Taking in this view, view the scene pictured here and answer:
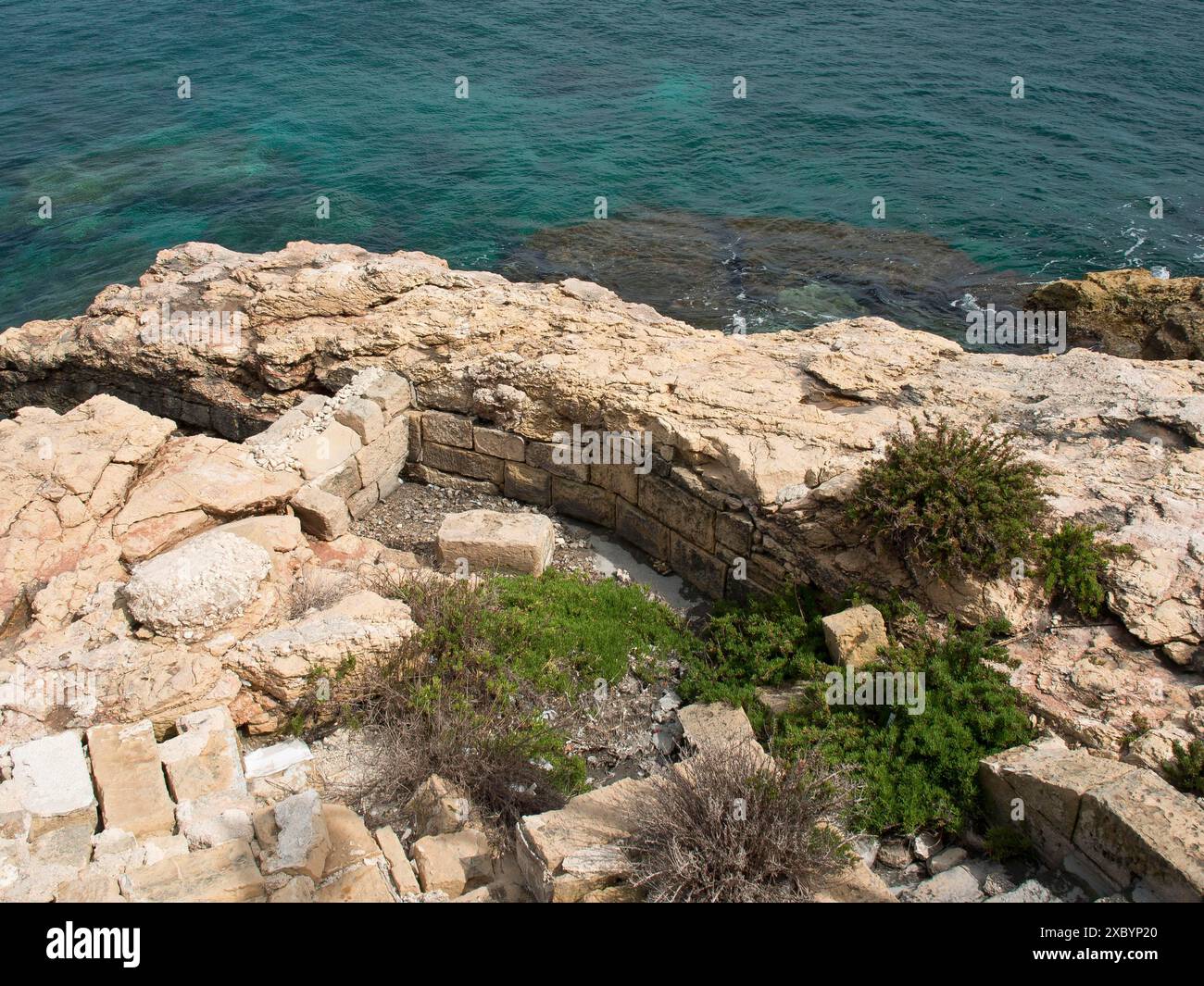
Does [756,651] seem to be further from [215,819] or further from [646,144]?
[646,144]

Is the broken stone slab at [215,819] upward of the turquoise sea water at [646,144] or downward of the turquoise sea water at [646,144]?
downward

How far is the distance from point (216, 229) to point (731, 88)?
1365 centimetres

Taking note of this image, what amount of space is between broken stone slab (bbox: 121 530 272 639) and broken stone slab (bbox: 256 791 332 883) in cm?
184

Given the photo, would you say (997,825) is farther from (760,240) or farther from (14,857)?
(760,240)

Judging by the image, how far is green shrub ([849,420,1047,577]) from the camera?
22.4 ft

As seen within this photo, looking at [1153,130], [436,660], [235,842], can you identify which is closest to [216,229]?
[436,660]

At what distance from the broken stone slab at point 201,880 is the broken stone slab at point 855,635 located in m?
4.19

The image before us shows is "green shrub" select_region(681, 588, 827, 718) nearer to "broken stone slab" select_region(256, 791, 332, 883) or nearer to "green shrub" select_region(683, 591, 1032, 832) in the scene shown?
"green shrub" select_region(683, 591, 1032, 832)

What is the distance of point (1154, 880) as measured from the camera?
493cm

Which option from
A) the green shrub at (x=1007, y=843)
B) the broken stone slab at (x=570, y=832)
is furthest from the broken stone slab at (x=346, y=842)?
the green shrub at (x=1007, y=843)

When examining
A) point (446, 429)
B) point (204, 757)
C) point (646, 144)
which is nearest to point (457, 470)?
point (446, 429)

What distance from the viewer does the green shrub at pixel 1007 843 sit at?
568 cm

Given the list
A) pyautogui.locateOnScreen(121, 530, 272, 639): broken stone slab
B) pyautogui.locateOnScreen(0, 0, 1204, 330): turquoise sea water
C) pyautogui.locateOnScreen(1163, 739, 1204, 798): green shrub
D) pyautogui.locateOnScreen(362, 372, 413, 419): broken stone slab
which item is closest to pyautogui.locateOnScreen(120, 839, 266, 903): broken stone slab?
pyautogui.locateOnScreen(121, 530, 272, 639): broken stone slab

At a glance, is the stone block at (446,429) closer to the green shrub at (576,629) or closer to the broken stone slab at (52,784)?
the green shrub at (576,629)
